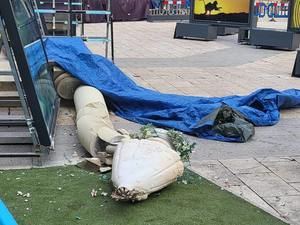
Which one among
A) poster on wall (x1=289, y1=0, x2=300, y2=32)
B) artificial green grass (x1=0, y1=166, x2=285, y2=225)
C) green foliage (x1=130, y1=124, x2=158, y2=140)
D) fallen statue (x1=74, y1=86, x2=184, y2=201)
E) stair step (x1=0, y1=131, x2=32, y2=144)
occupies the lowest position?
artificial green grass (x1=0, y1=166, x2=285, y2=225)

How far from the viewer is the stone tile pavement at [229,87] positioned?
4.61 metres

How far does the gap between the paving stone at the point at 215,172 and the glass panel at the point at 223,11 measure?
11193 mm

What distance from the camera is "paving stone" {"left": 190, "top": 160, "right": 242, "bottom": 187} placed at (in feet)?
15.3

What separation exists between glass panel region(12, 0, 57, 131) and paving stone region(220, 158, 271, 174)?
5.81ft

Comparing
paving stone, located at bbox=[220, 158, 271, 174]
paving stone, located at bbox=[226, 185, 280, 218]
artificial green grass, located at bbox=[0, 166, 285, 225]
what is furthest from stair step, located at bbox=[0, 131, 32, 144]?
paving stone, located at bbox=[226, 185, 280, 218]

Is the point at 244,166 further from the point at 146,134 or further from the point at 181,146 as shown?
the point at 146,134

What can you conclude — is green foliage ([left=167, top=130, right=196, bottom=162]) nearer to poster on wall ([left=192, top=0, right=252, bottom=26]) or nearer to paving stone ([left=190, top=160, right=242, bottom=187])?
paving stone ([left=190, top=160, right=242, bottom=187])

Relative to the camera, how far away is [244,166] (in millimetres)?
5090

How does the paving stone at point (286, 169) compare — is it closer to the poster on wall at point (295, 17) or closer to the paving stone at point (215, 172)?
the paving stone at point (215, 172)

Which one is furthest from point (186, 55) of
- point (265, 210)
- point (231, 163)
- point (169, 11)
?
point (169, 11)

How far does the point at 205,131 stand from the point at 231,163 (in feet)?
3.15

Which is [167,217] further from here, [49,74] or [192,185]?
[49,74]

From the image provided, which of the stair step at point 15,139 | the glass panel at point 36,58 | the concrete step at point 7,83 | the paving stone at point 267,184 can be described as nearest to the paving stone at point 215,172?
the paving stone at point 267,184

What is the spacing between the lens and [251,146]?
5754 millimetres
